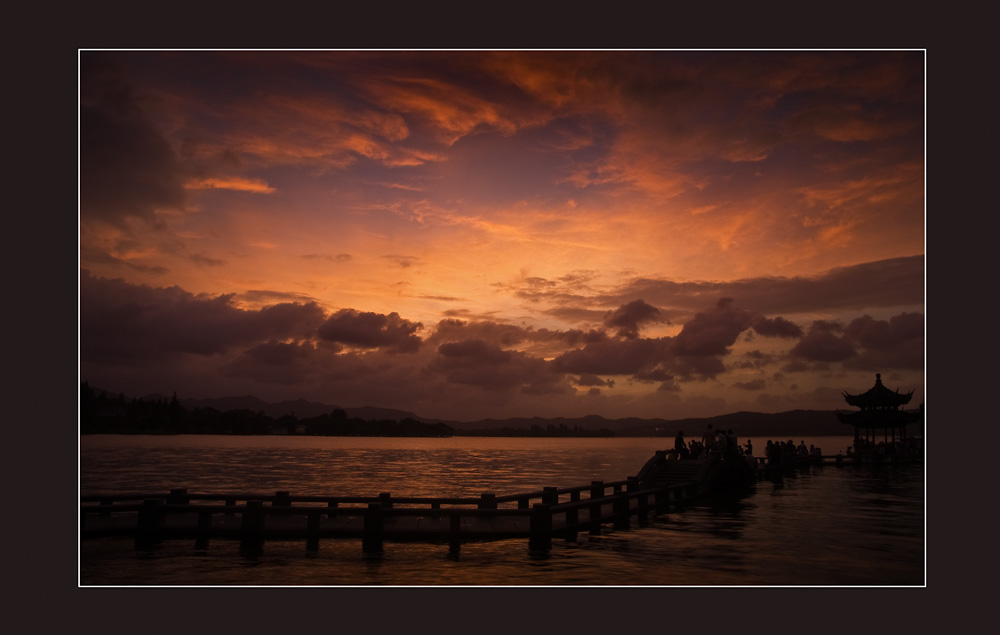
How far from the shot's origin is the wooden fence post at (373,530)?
17078mm

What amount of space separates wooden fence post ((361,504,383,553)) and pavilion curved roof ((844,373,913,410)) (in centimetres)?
5378

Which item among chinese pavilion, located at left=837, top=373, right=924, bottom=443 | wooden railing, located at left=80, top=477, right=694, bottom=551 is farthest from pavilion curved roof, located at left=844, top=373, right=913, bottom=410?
wooden railing, located at left=80, top=477, right=694, bottom=551

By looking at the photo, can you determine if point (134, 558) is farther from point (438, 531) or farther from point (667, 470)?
point (667, 470)

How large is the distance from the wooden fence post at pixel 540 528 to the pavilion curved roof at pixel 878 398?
50.7 metres

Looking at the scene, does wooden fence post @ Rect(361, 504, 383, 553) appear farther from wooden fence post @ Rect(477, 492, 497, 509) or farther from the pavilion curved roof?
the pavilion curved roof

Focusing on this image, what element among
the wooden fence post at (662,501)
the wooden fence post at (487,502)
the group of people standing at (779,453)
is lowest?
the group of people standing at (779,453)

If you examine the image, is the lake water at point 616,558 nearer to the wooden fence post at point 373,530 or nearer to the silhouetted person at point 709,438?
the wooden fence post at point 373,530

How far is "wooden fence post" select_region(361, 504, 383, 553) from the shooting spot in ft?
56.0

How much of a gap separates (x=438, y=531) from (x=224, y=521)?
561 cm

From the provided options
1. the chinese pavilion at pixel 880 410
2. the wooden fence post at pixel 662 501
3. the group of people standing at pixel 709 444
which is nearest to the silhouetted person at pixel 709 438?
the group of people standing at pixel 709 444

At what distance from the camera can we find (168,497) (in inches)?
799

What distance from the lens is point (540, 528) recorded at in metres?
17.8

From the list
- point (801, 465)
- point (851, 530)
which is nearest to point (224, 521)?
point (851, 530)

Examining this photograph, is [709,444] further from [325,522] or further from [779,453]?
[325,522]
